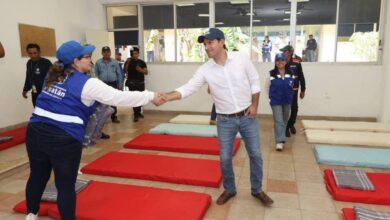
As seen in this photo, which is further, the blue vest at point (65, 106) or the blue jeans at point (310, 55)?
the blue jeans at point (310, 55)

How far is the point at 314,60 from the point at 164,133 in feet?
12.5

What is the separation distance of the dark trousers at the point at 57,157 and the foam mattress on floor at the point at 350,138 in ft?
12.9

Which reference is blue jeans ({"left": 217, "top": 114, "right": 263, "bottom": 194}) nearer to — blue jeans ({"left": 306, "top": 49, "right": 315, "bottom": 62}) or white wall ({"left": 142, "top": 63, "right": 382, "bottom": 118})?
white wall ({"left": 142, "top": 63, "right": 382, "bottom": 118})

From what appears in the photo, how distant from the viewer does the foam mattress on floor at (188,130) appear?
5387 millimetres

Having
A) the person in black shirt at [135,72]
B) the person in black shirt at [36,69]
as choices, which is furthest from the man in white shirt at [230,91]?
the person in black shirt at [135,72]

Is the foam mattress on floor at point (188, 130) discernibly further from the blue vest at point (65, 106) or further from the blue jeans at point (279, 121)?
the blue vest at point (65, 106)

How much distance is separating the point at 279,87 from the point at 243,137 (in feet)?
5.94

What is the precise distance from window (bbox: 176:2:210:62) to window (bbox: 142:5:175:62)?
0.20m

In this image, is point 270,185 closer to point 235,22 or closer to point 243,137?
point 243,137

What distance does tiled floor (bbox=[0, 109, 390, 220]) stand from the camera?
282 cm

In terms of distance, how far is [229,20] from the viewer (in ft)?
24.1

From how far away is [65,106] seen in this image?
83.6 inches

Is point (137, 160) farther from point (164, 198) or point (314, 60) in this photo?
point (314, 60)

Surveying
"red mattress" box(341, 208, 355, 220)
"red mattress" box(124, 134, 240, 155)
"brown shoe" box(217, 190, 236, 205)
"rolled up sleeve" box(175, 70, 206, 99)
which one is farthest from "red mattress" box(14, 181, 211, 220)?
"red mattress" box(124, 134, 240, 155)
